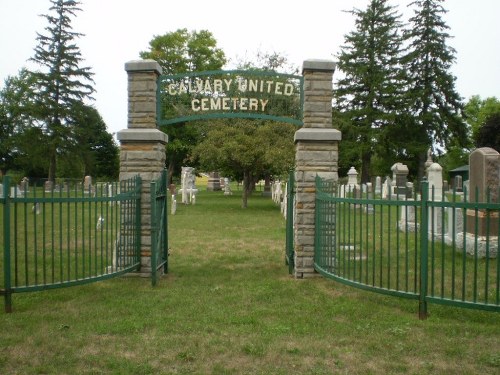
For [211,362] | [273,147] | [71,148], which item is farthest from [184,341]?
[71,148]

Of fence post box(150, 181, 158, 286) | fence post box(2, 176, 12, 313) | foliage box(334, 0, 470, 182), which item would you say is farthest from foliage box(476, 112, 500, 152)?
fence post box(2, 176, 12, 313)

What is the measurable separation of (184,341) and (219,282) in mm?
2771

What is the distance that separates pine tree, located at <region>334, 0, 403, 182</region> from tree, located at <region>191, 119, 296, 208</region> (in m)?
17.6

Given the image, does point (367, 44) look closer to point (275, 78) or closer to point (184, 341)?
point (275, 78)

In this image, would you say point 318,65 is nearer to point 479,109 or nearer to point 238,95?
point 238,95

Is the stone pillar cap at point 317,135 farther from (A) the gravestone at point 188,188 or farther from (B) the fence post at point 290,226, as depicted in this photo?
(A) the gravestone at point 188,188

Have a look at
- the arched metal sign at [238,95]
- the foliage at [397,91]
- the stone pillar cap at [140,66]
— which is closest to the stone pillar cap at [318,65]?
the arched metal sign at [238,95]

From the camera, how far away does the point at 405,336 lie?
15.7ft

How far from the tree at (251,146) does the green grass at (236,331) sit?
1279cm

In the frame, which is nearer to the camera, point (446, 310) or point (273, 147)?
point (446, 310)

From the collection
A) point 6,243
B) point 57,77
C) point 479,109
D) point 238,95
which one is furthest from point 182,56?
point 6,243

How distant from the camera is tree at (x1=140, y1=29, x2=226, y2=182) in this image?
1665 inches

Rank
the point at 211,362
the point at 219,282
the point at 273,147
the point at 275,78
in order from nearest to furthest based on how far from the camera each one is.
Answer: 1. the point at 211,362
2. the point at 219,282
3. the point at 275,78
4. the point at 273,147

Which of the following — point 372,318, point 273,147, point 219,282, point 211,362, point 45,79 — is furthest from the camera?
point 45,79
